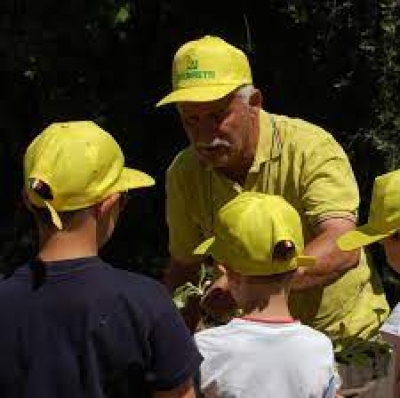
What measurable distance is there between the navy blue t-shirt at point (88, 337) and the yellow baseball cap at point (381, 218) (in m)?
0.86

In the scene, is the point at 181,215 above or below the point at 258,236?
below

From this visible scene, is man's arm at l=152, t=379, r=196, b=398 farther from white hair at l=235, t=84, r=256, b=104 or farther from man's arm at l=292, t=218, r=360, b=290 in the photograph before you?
white hair at l=235, t=84, r=256, b=104

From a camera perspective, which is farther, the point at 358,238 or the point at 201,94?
the point at 201,94

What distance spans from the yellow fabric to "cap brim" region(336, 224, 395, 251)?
0.32 meters

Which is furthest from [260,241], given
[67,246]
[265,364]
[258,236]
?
[67,246]

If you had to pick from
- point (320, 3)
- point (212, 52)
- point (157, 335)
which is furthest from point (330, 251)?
point (320, 3)

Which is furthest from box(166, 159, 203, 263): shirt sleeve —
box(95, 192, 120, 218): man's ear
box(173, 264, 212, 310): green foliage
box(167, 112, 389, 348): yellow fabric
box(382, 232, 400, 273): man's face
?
box(95, 192, 120, 218): man's ear

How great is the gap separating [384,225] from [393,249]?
0.25 feet

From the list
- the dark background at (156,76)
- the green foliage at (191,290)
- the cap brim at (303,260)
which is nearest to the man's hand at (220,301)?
the green foliage at (191,290)

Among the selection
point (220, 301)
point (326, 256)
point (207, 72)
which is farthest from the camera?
point (207, 72)

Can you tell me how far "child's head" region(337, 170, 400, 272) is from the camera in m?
3.35

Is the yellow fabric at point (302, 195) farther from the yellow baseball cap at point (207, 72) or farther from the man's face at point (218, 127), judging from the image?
the yellow baseball cap at point (207, 72)

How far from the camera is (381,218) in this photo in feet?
11.2

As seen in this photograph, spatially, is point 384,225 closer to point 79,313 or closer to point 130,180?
point 130,180
